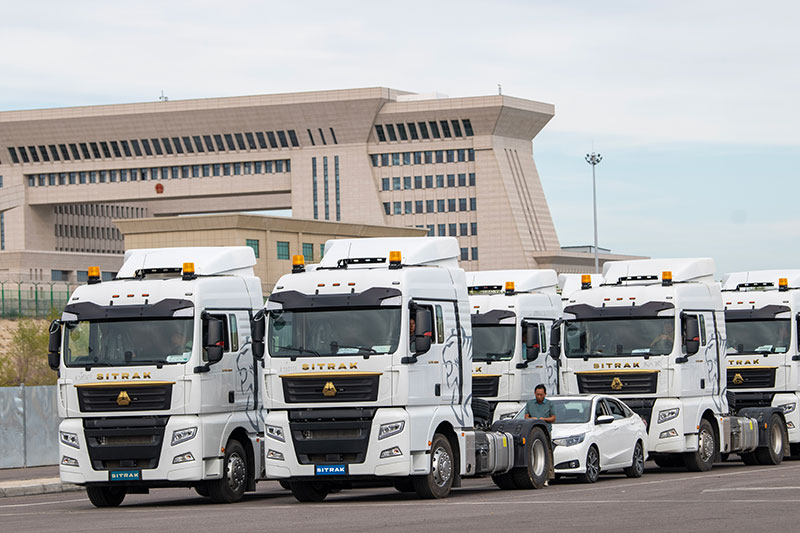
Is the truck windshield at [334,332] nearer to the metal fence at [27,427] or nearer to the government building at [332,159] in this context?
the metal fence at [27,427]

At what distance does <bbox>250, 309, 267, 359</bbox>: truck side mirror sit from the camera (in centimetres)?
2089

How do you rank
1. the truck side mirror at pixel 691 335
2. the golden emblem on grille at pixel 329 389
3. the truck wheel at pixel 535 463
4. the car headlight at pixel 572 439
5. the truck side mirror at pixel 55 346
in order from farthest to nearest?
1. the truck side mirror at pixel 691 335
2. the car headlight at pixel 572 439
3. the truck wheel at pixel 535 463
4. the truck side mirror at pixel 55 346
5. the golden emblem on grille at pixel 329 389

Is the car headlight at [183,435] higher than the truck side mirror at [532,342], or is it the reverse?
the truck side mirror at [532,342]

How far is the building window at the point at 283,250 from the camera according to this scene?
332 ft

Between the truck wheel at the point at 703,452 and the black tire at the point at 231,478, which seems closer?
the black tire at the point at 231,478

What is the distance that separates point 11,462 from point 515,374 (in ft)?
40.4

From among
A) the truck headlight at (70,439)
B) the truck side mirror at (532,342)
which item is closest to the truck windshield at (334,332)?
the truck headlight at (70,439)

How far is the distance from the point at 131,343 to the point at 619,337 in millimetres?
9946

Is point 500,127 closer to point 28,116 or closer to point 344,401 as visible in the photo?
point 28,116

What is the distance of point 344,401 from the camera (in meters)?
20.4

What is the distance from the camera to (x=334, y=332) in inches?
808

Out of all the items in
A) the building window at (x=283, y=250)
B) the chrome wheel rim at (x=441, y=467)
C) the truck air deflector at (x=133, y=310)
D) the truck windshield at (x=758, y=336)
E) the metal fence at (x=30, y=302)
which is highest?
the building window at (x=283, y=250)

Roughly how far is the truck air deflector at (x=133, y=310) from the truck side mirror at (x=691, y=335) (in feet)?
32.8

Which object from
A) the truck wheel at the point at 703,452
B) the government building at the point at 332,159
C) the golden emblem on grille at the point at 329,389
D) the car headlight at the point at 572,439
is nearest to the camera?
the golden emblem on grille at the point at 329,389
